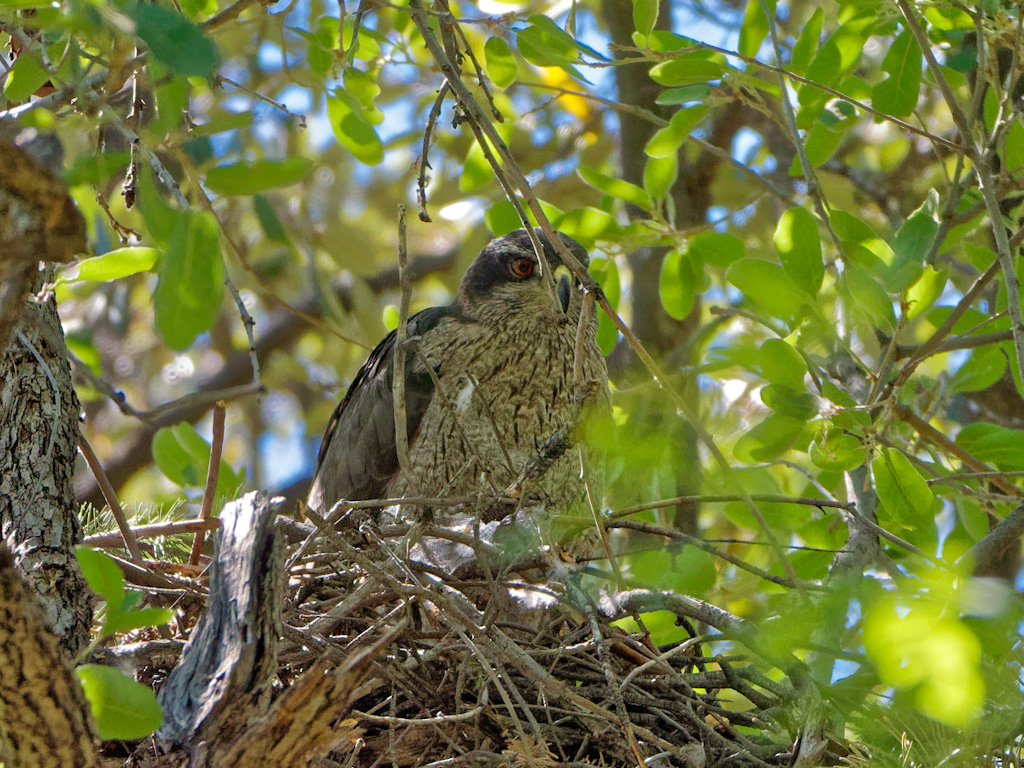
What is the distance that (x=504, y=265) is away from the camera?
4875mm

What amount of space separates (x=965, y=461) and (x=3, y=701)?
307 centimetres

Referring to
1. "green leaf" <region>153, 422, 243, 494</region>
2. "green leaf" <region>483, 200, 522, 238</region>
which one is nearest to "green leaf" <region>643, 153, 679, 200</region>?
"green leaf" <region>483, 200, 522, 238</region>

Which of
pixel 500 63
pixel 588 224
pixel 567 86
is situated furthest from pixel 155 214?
pixel 567 86

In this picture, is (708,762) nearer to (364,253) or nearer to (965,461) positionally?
(965,461)

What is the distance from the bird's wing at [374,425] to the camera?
437 centimetres

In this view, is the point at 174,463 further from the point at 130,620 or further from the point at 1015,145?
the point at 1015,145

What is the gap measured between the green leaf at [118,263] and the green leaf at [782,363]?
1.66 m

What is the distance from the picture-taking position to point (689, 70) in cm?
319

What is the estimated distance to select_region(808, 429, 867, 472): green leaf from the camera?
3.02 meters

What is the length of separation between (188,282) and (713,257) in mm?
2456

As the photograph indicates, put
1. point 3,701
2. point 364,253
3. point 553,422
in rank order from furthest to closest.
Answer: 1. point 364,253
2. point 553,422
3. point 3,701

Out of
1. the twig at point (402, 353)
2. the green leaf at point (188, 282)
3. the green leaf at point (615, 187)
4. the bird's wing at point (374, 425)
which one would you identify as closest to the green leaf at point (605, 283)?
the green leaf at point (615, 187)

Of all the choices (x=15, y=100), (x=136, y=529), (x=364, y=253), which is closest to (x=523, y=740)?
(x=136, y=529)

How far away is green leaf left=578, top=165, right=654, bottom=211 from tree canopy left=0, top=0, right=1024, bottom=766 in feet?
0.04
